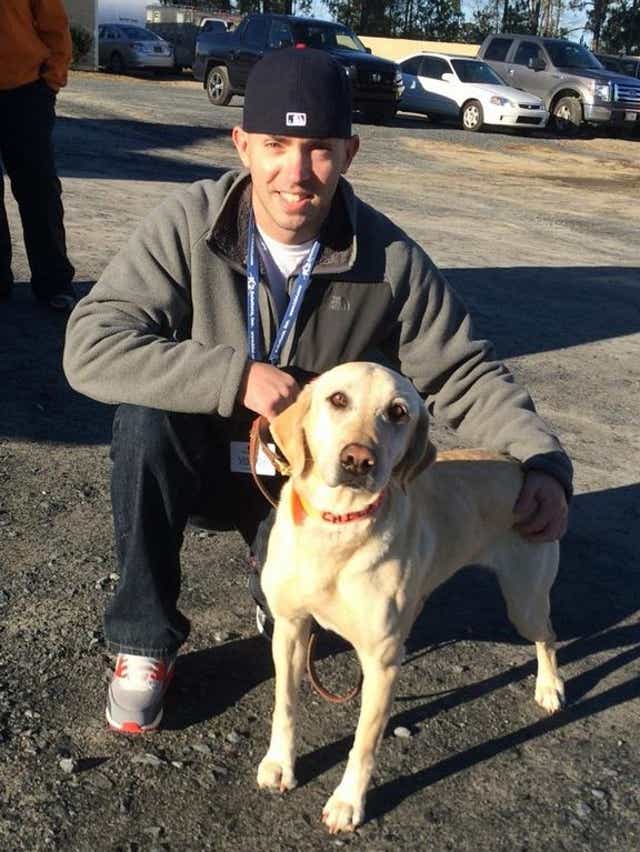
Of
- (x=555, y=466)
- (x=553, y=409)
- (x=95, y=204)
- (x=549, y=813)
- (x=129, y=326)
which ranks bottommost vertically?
(x=95, y=204)

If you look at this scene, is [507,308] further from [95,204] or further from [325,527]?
[325,527]

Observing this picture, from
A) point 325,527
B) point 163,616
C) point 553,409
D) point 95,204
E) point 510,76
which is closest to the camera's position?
point 325,527

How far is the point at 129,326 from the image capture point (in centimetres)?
285

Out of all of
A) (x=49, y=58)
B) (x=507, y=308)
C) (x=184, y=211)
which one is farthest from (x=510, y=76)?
(x=184, y=211)

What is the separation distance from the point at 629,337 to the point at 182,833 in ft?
19.2

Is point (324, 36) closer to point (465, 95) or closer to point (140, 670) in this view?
point (465, 95)

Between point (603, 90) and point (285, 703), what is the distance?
23593mm

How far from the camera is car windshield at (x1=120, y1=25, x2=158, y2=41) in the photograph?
3378 cm

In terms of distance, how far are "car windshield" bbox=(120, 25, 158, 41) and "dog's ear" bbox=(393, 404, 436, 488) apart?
33.9 meters

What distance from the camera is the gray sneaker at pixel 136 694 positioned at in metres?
2.86

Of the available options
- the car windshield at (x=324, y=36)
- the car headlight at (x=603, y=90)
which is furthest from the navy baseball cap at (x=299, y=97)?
the car headlight at (x=603, y=90)

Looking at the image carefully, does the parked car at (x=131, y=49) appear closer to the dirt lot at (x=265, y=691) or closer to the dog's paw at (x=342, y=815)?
the dirt lot at (x=265, y=691)

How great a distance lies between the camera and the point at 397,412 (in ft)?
7.91

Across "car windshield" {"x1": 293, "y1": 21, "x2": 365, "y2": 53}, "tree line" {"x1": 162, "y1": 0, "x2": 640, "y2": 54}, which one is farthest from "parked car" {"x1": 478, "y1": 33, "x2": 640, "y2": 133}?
"tree line" {"x1": 162, "y1": 0, "x2": 640, "y2": 54}
